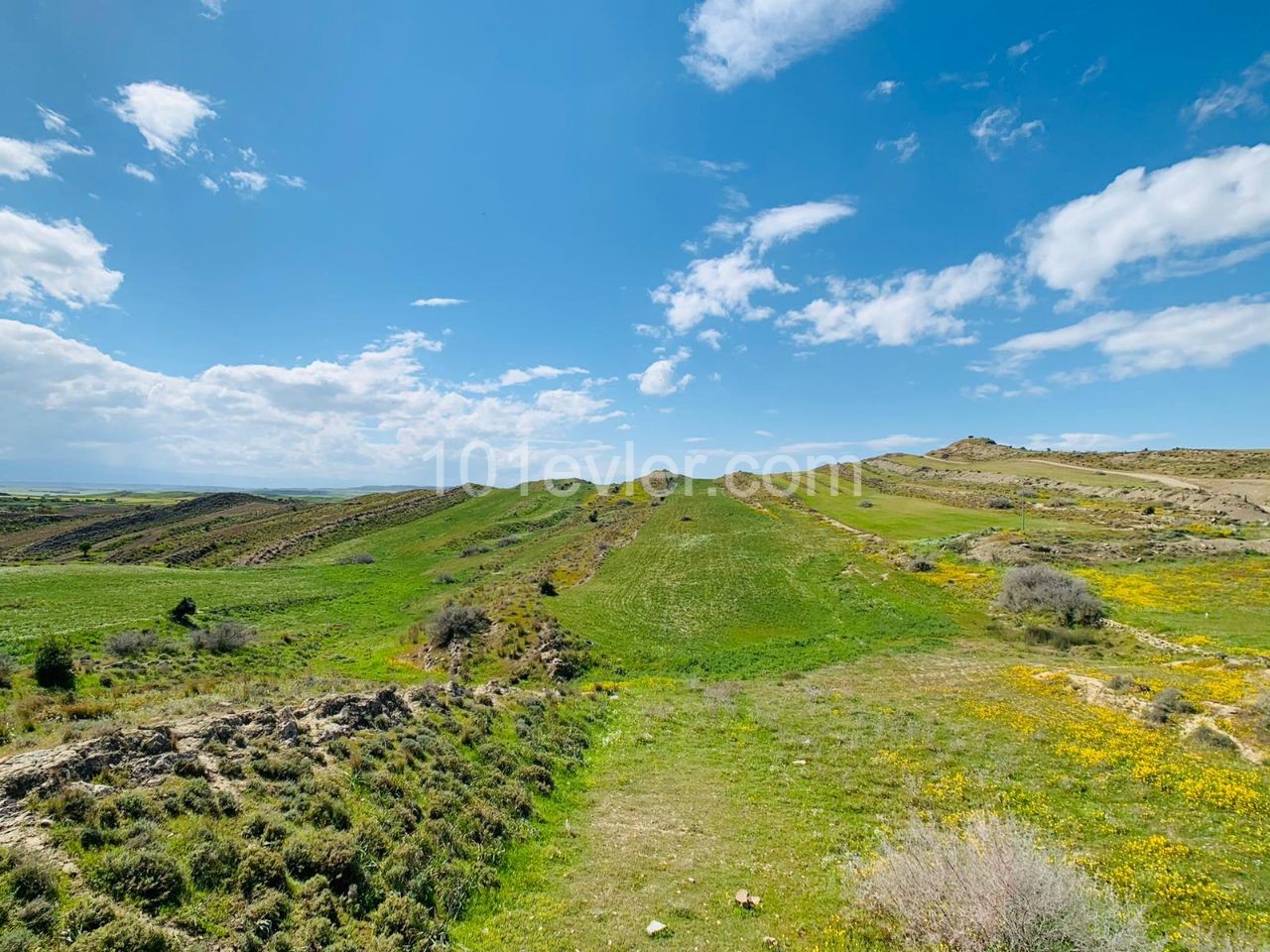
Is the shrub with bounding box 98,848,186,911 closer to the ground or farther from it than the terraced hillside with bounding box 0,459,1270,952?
farther from it

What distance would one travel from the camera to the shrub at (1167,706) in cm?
1697

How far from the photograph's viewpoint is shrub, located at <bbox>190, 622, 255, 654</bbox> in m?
27.1

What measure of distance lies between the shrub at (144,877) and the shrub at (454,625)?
2540 centimetres

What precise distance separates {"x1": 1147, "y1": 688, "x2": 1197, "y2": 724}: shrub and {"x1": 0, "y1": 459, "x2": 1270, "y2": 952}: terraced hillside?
0.15 metres

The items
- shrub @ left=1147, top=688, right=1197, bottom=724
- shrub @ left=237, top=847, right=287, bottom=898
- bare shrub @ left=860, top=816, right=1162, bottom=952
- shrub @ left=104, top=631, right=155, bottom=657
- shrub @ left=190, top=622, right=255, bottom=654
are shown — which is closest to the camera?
bare shrub @ left=860, top=816, right=1162, bottom=952

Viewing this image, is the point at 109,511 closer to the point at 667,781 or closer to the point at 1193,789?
the point at 667,781

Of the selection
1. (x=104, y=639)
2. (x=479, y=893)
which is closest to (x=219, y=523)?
(x=104, y=639)

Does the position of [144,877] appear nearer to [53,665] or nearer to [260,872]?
[260,872]

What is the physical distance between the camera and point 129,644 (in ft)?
80.6

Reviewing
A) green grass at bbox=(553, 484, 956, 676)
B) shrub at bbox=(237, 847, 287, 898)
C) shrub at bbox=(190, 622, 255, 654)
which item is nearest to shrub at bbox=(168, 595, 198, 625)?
shrub at bbox=(190, 622, 255, 654)

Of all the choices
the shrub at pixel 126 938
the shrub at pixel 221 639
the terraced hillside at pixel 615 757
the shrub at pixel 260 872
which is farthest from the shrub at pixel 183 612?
the shrub at pixel 126 938

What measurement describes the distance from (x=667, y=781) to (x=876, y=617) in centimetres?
2524

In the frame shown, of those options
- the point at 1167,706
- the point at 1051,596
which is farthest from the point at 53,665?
the point at 1051,596

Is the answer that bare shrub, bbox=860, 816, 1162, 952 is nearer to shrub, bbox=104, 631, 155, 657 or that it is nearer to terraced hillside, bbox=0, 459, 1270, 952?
terraced hillside, bbox=0, 459, 1270, 952
